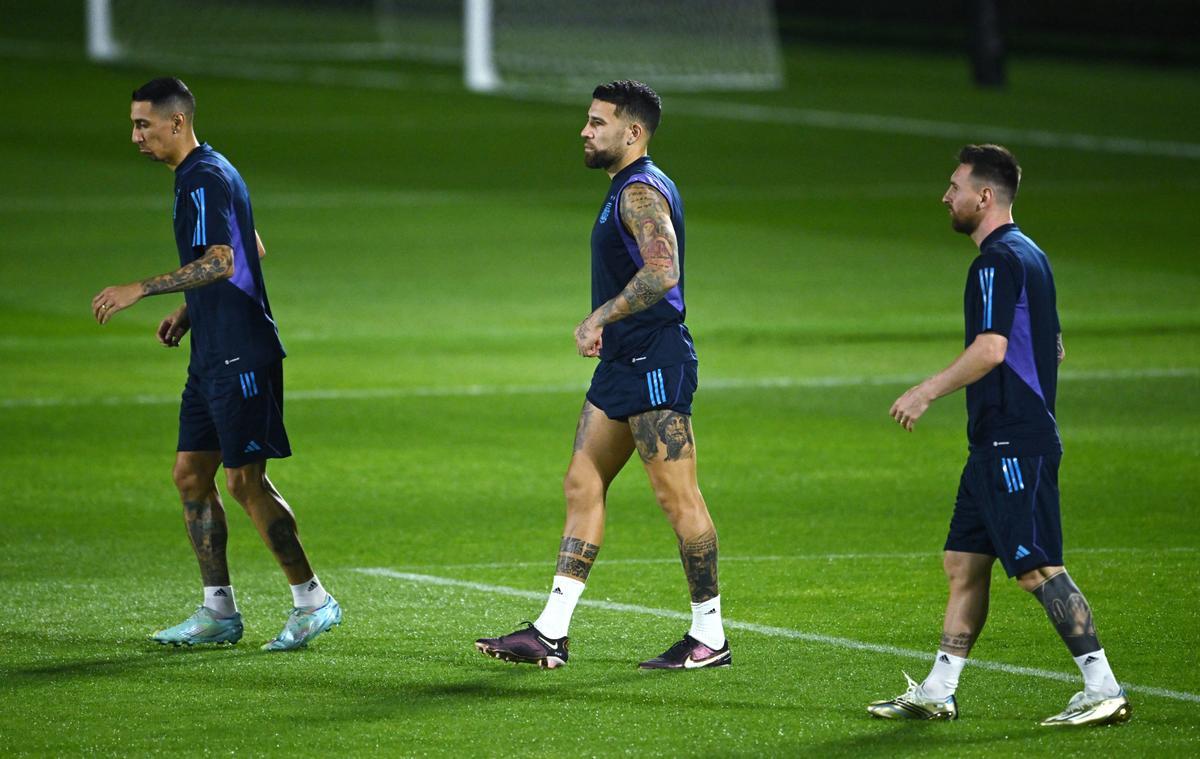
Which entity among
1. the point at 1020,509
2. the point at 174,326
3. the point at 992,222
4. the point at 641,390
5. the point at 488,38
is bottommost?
the point at 1020,509

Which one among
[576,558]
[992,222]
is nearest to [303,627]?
[576,558]

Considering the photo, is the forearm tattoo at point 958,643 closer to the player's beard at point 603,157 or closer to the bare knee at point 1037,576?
the bare knee at point 1037,576

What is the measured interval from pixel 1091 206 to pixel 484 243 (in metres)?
7.90

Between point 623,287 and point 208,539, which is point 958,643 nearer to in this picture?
point 623,287

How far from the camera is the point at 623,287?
8172 millimetres

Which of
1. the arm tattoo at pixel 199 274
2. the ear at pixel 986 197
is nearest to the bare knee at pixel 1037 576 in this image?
the ear at pixel 986 197

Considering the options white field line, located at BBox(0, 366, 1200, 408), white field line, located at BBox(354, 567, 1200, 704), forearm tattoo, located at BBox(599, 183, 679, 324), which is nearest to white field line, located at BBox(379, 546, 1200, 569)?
white field line, located at BBox(354, 567, 1200, 704)

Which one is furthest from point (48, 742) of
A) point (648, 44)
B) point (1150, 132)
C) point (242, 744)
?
point (648, 44)

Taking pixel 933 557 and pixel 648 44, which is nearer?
pixel 933 557

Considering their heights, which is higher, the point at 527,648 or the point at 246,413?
the point at 246,413

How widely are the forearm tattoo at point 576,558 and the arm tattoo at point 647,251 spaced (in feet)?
3.01

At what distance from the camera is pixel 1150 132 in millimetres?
34750

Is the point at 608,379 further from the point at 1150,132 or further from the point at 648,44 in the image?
the point at 648,44

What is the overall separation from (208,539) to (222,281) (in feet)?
3.50
